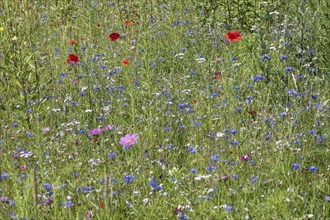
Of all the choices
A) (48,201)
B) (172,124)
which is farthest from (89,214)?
(172,124)

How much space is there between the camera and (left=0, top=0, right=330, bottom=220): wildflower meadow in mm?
2682

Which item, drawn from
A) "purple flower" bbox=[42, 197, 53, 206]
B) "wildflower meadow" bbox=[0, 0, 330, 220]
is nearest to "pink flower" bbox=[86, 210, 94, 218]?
"wildflower meadow" bbox=[0, 0, 330, 220]

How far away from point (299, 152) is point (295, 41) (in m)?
1.52

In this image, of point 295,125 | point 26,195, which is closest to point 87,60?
point 295,125

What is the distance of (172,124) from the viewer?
3684 millimetres

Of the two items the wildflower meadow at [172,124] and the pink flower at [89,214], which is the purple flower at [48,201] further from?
the pink flower at [89,214]

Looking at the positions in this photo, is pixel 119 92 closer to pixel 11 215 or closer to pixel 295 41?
pixel 295 41

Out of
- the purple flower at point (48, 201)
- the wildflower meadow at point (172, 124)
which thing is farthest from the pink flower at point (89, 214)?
the purple flower at point (48, 201)

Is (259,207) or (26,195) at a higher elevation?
(26,195)

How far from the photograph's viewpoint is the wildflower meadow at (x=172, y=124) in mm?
2682

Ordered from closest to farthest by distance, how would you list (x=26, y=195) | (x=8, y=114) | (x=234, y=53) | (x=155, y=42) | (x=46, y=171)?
(x=26, y=195), (x=46, y=171), (x=8, y=114), (x=234, y=53), (x=155, y=42)

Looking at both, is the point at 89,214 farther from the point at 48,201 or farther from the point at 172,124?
the point at 172,124

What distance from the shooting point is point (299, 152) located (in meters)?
3.08

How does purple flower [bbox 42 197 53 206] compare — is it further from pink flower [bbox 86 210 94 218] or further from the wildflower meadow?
pink flower [bbox 86 210 94 218]
